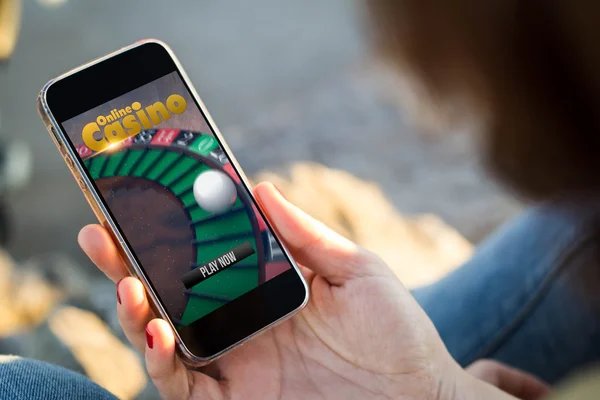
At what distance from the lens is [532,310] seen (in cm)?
77

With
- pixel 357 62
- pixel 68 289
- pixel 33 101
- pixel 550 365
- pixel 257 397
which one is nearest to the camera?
pixel 257 397

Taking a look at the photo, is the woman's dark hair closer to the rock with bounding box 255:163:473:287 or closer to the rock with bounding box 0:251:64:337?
the rock with bounding box 255:163:473:287

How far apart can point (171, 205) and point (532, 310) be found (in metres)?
0.46

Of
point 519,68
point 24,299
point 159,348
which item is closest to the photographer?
point 519,68

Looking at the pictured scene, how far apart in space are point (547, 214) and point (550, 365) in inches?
7.7

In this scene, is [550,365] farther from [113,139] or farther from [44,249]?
[44,249]

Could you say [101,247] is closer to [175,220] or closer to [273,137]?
[175,220]

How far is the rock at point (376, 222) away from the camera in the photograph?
1.21m

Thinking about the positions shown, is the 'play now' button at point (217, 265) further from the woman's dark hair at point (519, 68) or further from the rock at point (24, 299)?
the rock at point (24, 299)

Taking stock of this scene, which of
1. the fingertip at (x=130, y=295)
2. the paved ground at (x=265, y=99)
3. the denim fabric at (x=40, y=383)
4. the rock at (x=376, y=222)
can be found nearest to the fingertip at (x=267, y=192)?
the fingertip at (x=130, y=295)

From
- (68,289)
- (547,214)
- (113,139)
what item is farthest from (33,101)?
(547,214)

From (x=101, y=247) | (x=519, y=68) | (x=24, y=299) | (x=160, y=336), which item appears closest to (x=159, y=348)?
(x=160, y=336)

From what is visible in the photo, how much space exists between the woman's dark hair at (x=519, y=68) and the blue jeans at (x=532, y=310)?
0.44 meters

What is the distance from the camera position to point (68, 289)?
116 centimetres
